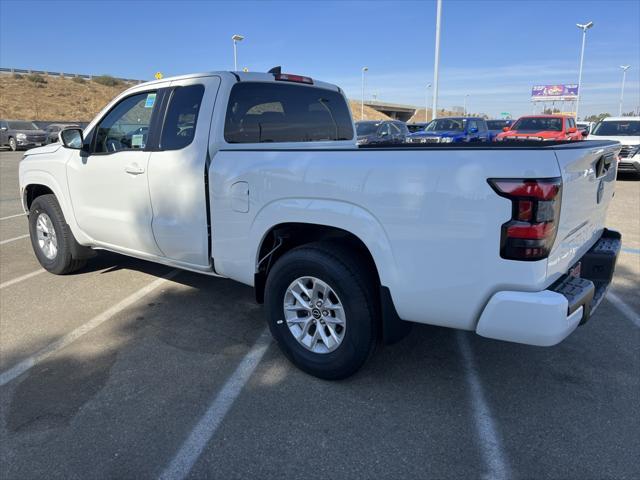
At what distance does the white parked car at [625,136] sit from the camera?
1288cm

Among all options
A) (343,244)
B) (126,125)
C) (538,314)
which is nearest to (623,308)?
(538,314)

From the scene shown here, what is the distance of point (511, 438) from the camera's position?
262cm

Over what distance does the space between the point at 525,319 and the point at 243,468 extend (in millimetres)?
1561

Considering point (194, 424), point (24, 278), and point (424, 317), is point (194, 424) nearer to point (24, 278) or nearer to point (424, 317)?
point (424, 317)

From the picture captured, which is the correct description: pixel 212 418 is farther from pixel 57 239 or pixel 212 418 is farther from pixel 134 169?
pixel 57 239

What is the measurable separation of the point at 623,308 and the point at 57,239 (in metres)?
5.53

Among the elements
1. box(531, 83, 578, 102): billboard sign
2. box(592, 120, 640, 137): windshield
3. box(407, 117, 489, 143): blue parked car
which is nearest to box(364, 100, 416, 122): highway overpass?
box(531, 83, 578, 102): billboard sign

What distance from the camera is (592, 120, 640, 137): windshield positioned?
47.0ft

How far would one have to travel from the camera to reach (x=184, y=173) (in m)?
3.63

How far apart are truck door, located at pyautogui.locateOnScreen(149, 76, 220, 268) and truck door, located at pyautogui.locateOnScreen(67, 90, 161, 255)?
0.16 metres

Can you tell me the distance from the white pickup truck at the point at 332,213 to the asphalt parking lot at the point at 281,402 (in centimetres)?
45

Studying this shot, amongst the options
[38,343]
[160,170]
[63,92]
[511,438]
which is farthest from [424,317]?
[63,92]

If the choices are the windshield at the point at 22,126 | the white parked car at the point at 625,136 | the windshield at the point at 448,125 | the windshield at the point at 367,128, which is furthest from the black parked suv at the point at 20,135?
the white parked car at the point at 625,136

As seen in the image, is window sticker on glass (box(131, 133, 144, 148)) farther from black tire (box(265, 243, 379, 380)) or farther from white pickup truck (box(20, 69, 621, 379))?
black tire (box(265, 243, 379, 380))
